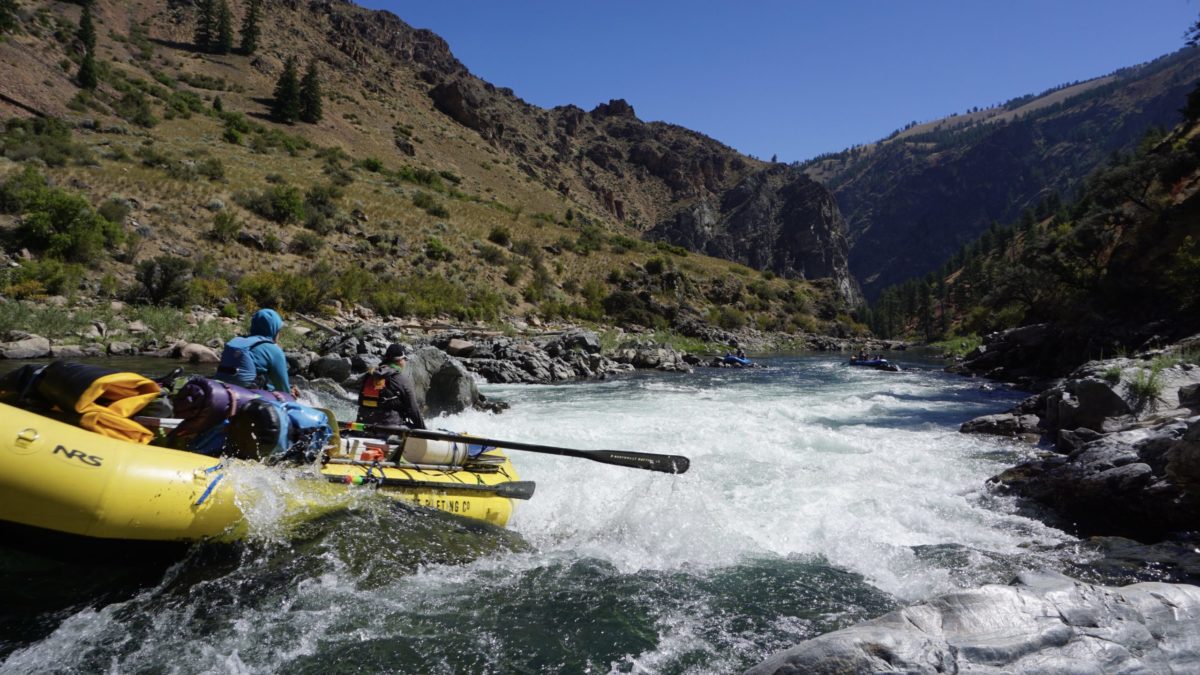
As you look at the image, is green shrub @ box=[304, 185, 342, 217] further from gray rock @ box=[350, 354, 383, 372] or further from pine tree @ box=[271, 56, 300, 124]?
pine tree @ box=[271, 56, 300, 124]

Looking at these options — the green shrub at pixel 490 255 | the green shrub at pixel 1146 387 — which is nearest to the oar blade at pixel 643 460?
the green shrub at pixel 1146 387

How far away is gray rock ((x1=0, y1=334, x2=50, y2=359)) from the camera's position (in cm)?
1225

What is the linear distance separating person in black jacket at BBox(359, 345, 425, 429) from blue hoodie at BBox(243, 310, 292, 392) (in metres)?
1.31

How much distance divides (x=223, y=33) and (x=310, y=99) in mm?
14581

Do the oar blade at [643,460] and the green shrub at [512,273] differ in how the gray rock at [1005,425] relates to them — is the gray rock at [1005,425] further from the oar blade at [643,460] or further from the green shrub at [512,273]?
the green shrub at [512,273]

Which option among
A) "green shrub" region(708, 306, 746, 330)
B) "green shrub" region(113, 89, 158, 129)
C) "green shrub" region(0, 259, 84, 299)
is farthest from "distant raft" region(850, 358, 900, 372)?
"green shrub" region(113, 89, 158, 129)

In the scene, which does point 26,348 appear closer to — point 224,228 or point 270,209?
point 224,228

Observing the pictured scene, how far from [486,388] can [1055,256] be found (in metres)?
25.8

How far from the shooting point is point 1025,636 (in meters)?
2.55

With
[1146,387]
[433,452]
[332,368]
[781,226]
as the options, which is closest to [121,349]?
[332,368]

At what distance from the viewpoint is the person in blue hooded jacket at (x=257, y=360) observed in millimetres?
5000

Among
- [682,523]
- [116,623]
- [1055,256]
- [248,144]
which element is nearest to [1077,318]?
[1055,256]

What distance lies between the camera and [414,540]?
15.4 ft

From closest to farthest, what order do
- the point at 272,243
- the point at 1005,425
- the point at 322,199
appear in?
the point at 1005,425
the point at 272,243
the point at 322,199
